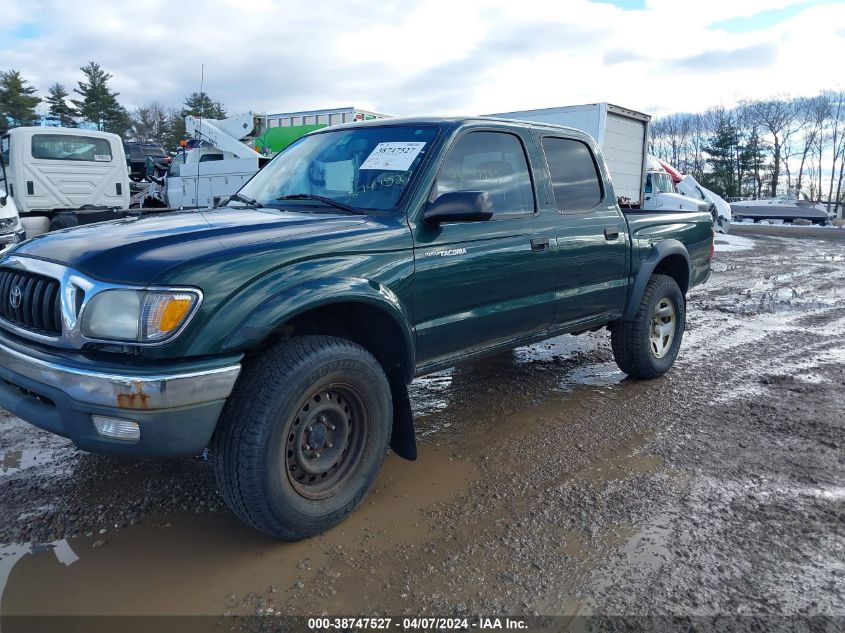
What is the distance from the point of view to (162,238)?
9.05ft

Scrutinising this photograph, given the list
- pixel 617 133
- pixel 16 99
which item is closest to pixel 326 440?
pixel 617 133

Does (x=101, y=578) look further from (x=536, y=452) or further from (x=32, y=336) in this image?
(x=536, y=452)

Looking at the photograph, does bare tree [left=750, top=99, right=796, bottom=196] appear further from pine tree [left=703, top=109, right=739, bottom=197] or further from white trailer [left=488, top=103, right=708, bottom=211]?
white trailer [left=488, top=103, right=708, bottom=211]

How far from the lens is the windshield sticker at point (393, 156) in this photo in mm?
3535

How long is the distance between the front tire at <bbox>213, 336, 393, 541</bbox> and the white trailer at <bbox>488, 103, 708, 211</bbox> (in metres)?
10.6

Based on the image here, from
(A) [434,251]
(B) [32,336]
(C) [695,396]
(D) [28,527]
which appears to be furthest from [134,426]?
(C) [695,396]

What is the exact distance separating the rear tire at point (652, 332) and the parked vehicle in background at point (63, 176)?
8161 mm

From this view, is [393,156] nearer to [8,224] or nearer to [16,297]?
[16,297]

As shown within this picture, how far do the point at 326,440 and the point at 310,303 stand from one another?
0.68m

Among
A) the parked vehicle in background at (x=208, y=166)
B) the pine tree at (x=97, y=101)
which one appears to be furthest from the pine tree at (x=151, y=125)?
the parked vehicle in background at (x=208, y=166)

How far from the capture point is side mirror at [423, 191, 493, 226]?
3.22 meters

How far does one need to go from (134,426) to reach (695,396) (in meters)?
4.10

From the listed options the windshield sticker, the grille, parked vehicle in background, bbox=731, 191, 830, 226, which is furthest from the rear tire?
parked vehicle in background, bbox=731, 191, 830, 226

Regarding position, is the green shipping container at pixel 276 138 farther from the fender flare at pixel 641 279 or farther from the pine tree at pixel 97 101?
the pine tree at pixel 97 101
